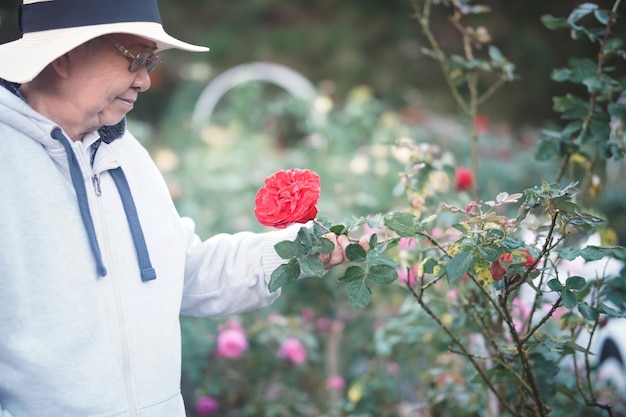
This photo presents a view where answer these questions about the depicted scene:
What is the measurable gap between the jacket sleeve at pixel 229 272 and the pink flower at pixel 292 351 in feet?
4.50

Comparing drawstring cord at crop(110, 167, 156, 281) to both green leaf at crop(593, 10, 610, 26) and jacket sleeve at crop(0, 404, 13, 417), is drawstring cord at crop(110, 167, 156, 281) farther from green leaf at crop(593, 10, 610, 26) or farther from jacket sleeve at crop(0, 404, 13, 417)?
green leaf at crop(593, 10, 610, 26)

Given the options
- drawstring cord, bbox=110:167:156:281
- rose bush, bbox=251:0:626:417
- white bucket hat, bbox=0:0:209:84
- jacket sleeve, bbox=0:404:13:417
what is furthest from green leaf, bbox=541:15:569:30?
jacket sleeve, bbox=0:404:13:417

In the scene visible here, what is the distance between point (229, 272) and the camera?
1799 mm

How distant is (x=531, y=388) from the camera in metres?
1.74

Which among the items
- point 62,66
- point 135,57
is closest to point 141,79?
point 135,57

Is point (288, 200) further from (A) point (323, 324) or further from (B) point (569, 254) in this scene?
(A) point (323, 324)

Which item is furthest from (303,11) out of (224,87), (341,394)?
(341,394)

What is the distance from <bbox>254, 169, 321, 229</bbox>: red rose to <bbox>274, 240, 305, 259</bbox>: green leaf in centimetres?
5

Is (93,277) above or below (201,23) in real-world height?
below

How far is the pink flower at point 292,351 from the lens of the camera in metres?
3.20

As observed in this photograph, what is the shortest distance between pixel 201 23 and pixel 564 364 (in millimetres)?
7497

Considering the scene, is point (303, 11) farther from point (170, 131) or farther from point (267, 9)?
point (170, 131)

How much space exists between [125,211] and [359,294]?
0.53 meters

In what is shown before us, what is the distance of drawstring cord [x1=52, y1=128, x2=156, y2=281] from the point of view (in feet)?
5.00
